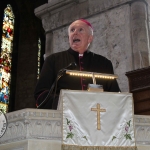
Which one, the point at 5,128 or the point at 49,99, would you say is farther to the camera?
the point at 49,99

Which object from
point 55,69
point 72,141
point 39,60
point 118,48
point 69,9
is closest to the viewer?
point 72,141

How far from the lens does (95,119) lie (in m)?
3.43

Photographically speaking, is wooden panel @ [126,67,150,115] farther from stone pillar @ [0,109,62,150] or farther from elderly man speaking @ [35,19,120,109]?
stone pillar @ [0,109,62,150]

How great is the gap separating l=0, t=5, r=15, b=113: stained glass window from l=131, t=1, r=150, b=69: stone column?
991 centimetres

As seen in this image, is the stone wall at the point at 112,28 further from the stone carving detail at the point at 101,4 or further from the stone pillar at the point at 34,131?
the stone pillar at the point at 34,131

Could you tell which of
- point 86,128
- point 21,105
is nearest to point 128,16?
point 86,128

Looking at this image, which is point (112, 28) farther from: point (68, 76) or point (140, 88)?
point (68, 76)

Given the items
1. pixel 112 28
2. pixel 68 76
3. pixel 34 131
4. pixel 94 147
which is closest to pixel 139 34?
pixel 112 28

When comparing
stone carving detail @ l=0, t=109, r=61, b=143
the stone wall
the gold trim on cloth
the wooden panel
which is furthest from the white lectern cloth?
the stone wall

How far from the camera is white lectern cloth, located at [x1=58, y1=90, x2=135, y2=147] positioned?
3.35 m

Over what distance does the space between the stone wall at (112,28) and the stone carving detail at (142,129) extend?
7.23 feet

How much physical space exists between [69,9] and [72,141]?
14.4 feet

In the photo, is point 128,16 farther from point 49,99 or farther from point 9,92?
point 9,92

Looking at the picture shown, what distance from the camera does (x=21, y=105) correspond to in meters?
15.5
